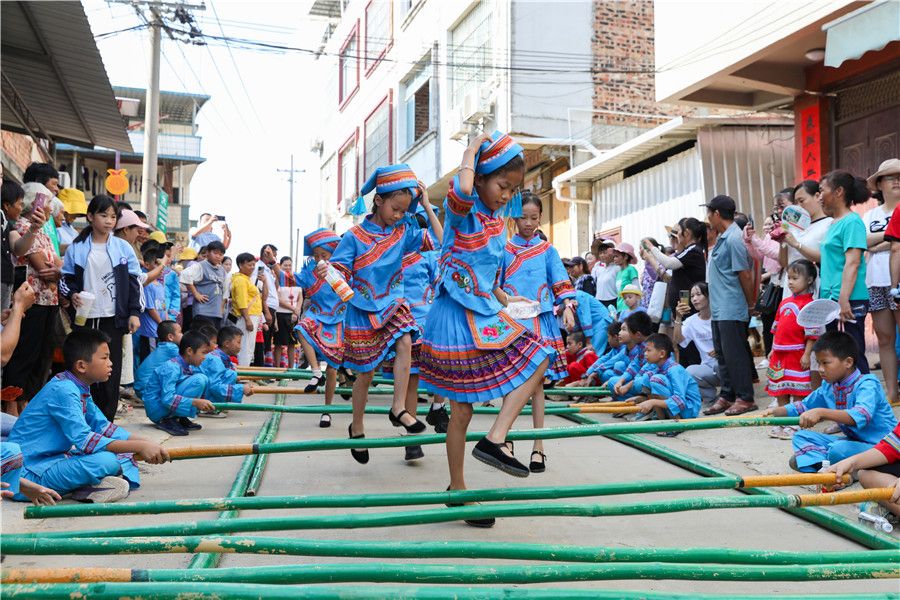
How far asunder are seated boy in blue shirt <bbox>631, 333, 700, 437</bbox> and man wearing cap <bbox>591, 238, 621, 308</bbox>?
133 inches

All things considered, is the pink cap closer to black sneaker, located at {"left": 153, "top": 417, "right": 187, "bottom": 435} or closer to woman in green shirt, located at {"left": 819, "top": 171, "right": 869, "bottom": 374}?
black sneaker, located at {"left": 153, "top": 417, "right": 187, "bottom": 435}

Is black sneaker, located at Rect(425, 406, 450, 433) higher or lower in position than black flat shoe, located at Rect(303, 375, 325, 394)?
lower

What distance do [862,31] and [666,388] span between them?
3.66 metres

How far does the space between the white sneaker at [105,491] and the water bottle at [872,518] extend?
3.73 m

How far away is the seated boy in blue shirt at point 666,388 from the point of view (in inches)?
284

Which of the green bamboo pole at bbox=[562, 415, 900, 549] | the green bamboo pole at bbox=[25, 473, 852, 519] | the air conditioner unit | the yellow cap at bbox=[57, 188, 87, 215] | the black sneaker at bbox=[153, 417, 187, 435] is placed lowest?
the green bamboo pole at bbox=[562, 415, 900, 549]

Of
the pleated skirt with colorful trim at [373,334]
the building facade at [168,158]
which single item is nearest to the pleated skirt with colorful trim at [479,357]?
the pleated skirt with colorful trim at [373,334]

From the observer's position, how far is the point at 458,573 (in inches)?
118

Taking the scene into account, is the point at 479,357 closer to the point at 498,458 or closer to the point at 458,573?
the point at 498,458

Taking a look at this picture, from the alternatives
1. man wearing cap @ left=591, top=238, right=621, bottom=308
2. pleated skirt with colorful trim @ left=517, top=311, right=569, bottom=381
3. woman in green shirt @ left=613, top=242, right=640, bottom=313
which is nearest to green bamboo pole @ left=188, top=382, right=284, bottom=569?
pleated skirt with colorful trim @ left=517, top=311, right=569, bottom=381

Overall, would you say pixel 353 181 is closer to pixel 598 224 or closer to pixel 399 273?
pixel 598 224

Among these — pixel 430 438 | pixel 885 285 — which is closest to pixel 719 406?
pixel 885 285

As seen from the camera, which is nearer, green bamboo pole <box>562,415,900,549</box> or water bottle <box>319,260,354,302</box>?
green bamboo pole <box>562,415,900,549</box>

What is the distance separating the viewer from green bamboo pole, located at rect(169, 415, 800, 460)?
491 cm
